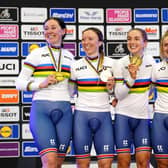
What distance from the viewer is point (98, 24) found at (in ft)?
17.4

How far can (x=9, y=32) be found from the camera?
5176 millimetres

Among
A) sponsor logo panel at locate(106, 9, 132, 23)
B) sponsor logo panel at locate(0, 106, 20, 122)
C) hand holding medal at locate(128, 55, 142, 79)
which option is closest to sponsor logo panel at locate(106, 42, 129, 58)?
sponsor logo panel at locate(106, 9, 132, 23)

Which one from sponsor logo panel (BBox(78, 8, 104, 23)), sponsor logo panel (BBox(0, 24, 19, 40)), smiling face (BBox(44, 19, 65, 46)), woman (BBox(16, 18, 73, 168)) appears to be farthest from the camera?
sponsor logo panel (BBox(78, 8, 104, 23))

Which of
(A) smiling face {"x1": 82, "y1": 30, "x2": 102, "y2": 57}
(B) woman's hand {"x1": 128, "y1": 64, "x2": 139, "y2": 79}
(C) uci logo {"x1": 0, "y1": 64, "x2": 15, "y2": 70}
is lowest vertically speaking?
(B) woman's hand {"x1": 128, "y1": 64, "x2": 139, "y2": 79}

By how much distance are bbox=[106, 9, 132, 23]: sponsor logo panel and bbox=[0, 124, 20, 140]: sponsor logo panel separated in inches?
77.7

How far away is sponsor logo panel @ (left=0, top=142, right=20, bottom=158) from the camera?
17.0ft

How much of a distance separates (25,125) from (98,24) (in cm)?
174

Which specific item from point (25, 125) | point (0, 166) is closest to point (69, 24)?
point (25, 125)

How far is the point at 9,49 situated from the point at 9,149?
1.38m

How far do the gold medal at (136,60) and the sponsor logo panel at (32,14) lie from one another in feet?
7.10

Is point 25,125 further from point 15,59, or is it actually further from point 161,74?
point 161,74

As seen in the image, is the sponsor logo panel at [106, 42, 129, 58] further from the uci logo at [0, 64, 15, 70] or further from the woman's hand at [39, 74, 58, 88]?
the woman's hand at [39, 74, 58, 88]

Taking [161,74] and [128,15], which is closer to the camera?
[161,74]

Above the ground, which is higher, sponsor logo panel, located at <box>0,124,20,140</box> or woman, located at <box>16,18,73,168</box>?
woman, located at <box>16,18,73,168</box>
